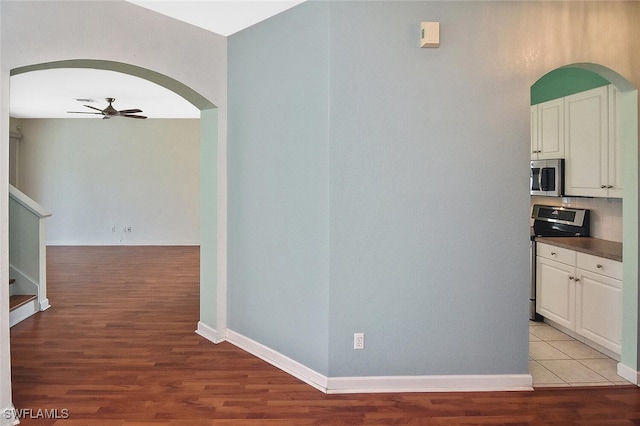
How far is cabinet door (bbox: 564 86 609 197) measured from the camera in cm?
336

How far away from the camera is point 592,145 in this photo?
347cm

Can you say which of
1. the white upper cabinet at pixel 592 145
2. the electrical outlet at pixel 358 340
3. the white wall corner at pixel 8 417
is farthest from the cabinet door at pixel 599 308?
the white wall corner at pixel 8 417

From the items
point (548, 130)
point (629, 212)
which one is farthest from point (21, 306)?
point (548, 130)

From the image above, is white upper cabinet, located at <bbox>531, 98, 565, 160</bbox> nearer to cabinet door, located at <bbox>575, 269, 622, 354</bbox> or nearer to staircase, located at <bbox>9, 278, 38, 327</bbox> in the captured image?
cabinet door, located at <bbox>575, 269, 622, 354</bbox>

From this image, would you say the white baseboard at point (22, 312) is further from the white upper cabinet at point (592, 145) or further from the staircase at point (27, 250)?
the white upper cabinet at point (592, 145)

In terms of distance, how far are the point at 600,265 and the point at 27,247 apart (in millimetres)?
5493

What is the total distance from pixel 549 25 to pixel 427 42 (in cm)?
86

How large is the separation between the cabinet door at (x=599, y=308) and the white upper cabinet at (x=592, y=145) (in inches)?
27.9

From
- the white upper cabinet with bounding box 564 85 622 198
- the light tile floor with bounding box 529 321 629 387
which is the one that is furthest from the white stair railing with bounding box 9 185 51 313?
the white upper cabinet with bounding box 564 85 622 198

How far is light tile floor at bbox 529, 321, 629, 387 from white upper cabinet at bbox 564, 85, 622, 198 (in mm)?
1287

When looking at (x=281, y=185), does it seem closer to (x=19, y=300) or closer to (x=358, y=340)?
(x=358, y=340)

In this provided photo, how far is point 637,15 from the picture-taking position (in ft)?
9.16

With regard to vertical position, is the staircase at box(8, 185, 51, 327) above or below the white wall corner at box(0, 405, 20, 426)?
above

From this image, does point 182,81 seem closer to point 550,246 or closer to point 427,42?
point 427,42
